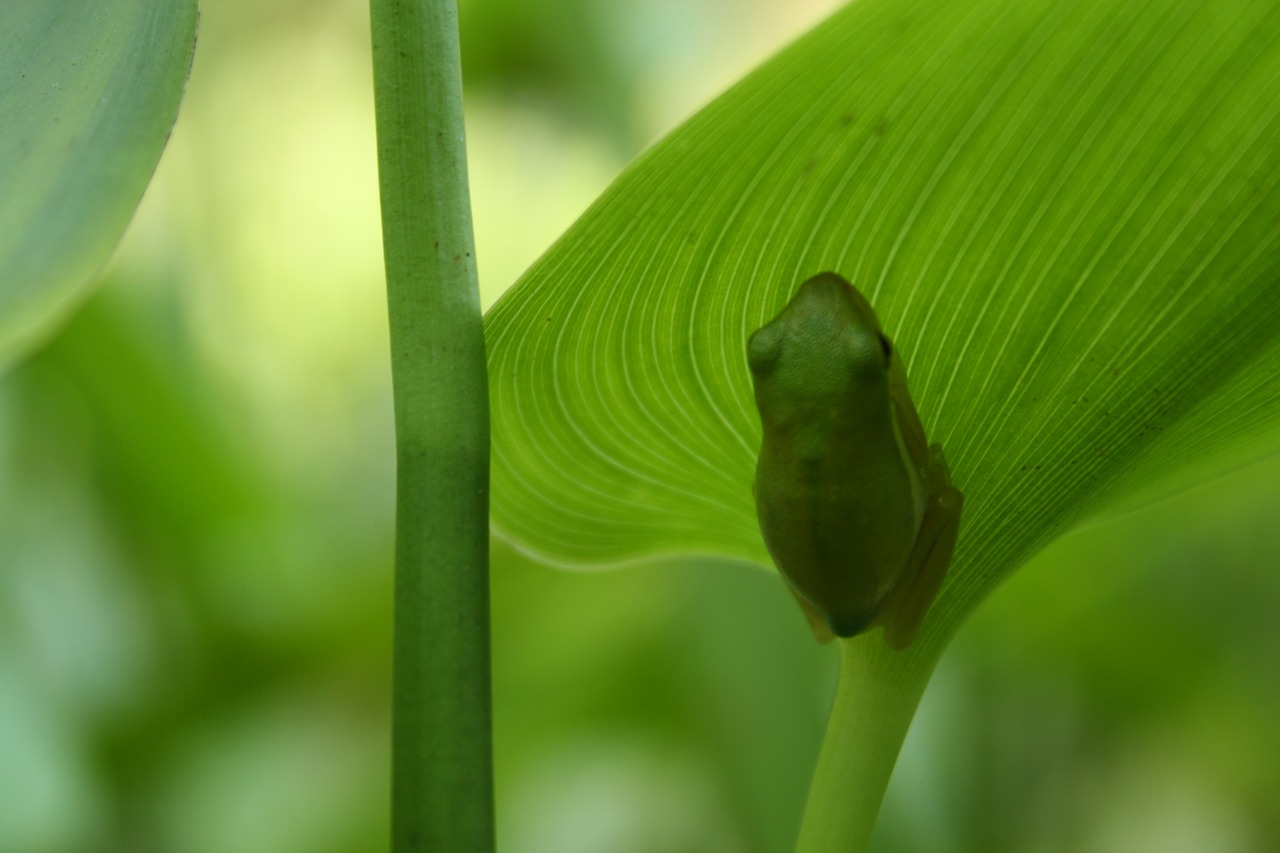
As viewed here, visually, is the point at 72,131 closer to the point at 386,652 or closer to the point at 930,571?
the point at 930,571

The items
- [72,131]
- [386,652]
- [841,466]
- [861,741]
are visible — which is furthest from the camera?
[386,652]

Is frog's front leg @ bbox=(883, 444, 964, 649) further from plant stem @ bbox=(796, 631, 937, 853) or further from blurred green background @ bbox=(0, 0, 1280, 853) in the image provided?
blurred green background @ bbox=(0, 0, 1280, 853)

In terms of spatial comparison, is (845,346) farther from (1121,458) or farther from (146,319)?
(146,319)

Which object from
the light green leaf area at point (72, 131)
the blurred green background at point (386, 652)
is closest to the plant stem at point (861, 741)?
the light green leaf area at point (72, 131)

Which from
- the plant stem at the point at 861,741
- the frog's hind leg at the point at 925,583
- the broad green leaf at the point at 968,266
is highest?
the broad green leaf at the point at 968,266

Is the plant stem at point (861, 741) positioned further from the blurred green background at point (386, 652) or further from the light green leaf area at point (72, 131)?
the blurred green background at point (386, 652)

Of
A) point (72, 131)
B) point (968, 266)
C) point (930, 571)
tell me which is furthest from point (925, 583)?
point (72, 131)

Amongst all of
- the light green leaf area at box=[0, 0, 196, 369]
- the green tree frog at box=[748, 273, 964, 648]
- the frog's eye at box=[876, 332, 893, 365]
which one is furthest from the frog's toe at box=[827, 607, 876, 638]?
the light green leaf area at box=[0, 0, 196, 369]
